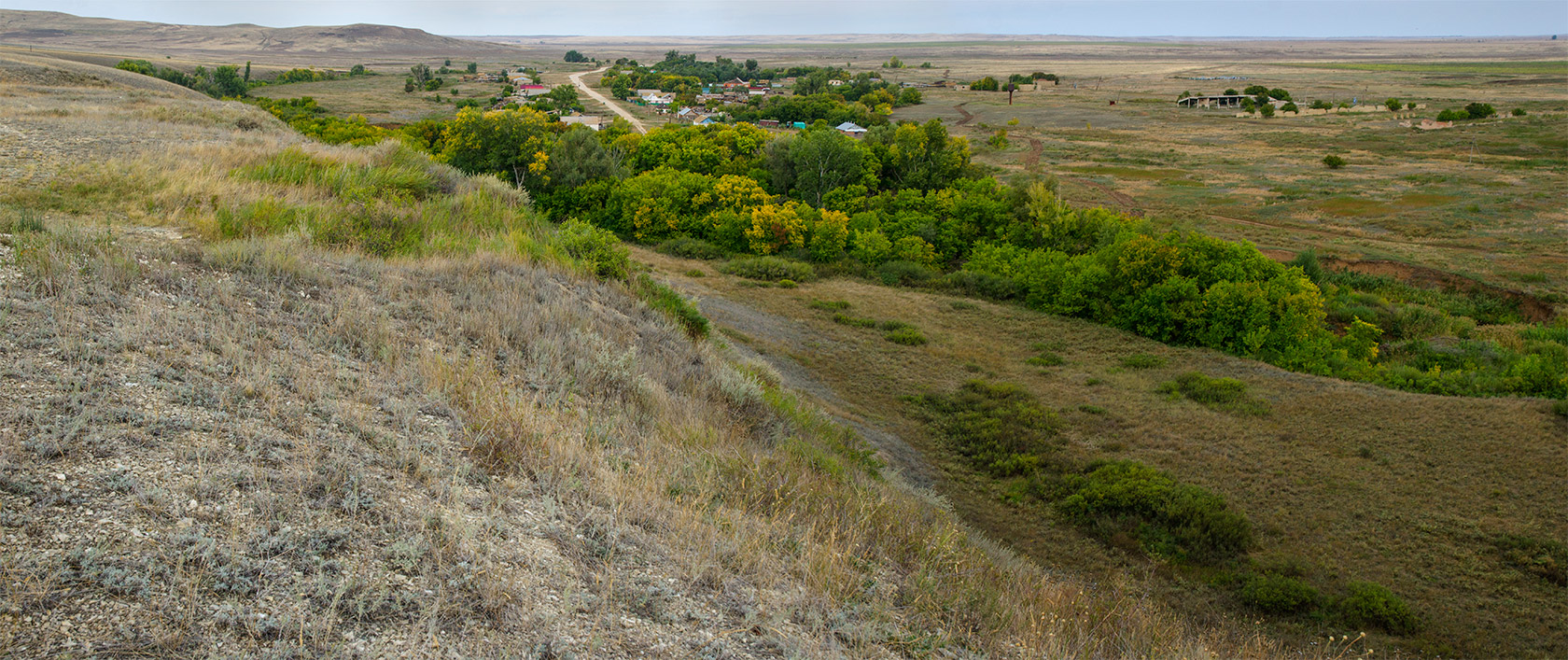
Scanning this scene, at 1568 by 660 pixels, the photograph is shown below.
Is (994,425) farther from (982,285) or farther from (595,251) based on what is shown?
(982,285)

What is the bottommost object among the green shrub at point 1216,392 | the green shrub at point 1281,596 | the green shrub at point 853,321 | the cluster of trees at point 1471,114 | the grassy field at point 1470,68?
the green shrub at point 1281,596

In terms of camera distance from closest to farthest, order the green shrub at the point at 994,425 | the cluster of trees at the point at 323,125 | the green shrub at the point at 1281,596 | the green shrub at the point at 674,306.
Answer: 1. the green shrub at the point at 1281,596
2. the green shrub at the point at 674,306
3. the green shrub at the point at 994,425
4. the cluster of trees at the point at 323,125

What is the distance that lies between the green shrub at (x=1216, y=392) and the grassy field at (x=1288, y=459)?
332mm

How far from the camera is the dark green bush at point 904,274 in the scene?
117ft

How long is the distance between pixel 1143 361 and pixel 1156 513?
1141cm

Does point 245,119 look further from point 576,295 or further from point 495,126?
point 495,126

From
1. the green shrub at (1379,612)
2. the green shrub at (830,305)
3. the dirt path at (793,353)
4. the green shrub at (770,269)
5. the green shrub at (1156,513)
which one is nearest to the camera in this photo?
the green shrub at (1379,612)

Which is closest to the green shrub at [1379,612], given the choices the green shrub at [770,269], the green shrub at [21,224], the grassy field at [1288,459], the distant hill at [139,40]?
the grassy field at [1288,459]

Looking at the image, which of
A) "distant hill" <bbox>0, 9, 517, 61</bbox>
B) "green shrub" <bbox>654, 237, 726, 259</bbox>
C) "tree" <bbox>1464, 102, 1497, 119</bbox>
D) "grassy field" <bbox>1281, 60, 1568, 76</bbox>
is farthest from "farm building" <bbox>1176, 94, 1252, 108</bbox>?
"distant hill" <bbox>0, 9, 517, 61</bbox>

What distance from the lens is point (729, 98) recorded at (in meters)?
105

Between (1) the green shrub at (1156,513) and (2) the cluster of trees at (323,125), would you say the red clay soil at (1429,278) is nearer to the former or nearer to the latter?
(1) the green shrub at (1156,513)

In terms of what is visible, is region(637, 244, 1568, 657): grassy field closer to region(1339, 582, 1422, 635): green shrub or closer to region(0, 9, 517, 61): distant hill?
region(1339, 582, 1422, 635): green shrub

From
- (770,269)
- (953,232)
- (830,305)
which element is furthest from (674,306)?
(953,232)

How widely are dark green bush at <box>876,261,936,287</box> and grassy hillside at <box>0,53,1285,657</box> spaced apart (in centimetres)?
2679
